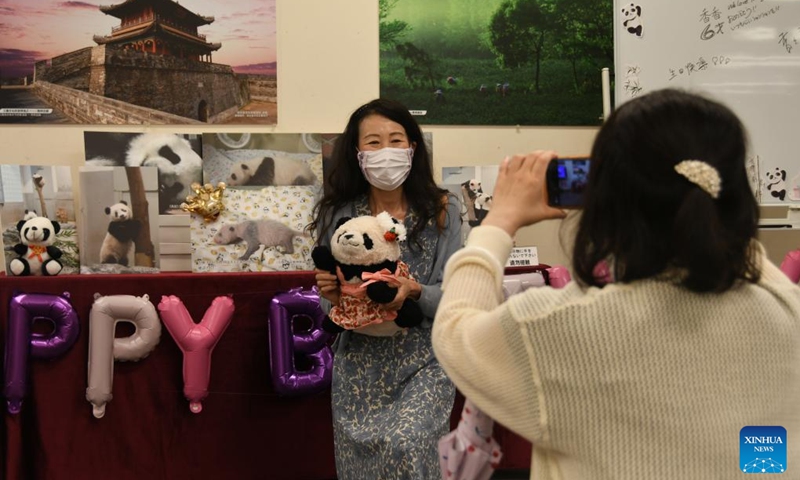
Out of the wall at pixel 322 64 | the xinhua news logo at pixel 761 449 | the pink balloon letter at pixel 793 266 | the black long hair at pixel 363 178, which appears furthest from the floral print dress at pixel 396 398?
the pink balloon letter at pixel 793 266

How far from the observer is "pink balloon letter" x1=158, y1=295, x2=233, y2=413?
2.60 metres

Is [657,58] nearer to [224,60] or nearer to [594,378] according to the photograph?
[224,60]

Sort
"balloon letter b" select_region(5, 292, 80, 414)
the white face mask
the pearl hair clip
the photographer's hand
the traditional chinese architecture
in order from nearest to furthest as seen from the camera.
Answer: the pearl hair clip < the photographer's hand < the white face mask < "balloon letter b" select_region(5, 292, 80, 414) < the traditional chinese architecture

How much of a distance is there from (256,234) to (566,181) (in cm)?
195

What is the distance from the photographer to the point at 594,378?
94cm

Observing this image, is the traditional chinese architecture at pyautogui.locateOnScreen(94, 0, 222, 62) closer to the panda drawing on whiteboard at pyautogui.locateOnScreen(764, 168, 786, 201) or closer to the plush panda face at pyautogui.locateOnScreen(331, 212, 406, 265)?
the plush panda face at pyautogui.locateOnScreen(331, 212, 406, 265)

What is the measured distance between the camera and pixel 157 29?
308 cm

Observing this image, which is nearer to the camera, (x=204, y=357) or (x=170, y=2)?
(x=204, y=357)

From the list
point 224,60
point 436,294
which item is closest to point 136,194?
point 224,60

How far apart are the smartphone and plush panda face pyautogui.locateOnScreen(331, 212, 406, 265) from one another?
3.00ft

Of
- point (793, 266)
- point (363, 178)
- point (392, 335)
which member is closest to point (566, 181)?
point (392, 335)

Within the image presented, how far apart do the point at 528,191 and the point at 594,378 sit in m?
0.33

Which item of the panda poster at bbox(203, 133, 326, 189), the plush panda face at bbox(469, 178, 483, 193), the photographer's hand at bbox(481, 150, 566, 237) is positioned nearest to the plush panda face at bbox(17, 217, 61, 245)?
the panda poster at bbox(203, 133, 326, 189)

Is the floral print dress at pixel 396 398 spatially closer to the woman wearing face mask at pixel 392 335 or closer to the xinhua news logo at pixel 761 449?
the woman wearing face mask at pixel 392 335
